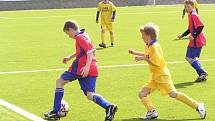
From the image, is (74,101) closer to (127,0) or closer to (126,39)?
(126,39)

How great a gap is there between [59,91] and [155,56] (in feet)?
5.40

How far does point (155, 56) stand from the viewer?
8.34 m

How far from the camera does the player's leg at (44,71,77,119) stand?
8530mm

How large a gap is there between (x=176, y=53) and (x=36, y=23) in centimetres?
1494

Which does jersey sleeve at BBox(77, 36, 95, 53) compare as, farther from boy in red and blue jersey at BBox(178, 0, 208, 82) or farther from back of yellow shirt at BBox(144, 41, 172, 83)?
boy in red and blue jersey at BBox(178, 0, 208, 82)

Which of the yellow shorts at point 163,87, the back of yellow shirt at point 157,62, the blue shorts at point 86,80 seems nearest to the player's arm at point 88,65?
the blue shorts at point 86,80

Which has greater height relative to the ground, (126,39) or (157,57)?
(157,57)

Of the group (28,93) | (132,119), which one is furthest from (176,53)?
(132,119)

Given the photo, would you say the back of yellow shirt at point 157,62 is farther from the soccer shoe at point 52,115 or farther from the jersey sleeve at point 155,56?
the soccer shoe at point 52,115

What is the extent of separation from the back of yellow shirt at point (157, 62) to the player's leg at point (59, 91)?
4.09 feet

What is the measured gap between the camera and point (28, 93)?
11.0 meters

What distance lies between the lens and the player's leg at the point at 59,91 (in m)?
8.53

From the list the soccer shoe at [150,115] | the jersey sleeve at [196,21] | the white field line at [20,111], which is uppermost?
the jersey sleeve at [196,21]

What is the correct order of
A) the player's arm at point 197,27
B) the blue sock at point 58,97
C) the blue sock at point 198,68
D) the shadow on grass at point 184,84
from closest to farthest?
1. the blue sock at point 58,97
2. the shadow on grass at point 184,84
3. the player's arm at point 197,27
4. the blue sock at point 198,68
